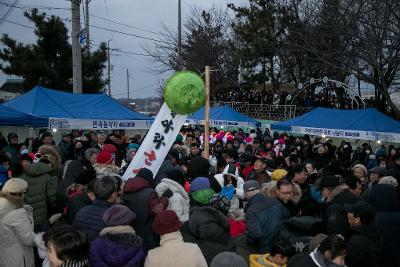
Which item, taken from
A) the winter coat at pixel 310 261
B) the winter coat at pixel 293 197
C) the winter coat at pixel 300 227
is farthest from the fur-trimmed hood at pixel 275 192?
the winter coat at pixel 310 261

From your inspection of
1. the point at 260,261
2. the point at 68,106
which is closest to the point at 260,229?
the point at 260,261

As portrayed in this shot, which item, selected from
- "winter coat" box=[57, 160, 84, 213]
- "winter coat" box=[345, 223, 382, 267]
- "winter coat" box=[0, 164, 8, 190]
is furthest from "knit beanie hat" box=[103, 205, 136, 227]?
"winter coat" box=[0, 164, 8, 190]

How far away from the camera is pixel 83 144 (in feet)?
34.7

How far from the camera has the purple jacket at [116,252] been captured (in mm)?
3248

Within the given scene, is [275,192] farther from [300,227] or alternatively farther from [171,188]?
[171,188]

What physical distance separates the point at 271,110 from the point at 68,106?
15.4 metres

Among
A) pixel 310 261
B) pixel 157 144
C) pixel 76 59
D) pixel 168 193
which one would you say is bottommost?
pixel 310 261

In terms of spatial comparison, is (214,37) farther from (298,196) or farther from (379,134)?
(298,196)

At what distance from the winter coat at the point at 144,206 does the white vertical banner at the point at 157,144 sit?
5.62 ft

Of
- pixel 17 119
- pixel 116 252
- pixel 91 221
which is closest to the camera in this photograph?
pixel 116 252

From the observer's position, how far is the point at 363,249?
3.78 m

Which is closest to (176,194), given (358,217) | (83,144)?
(358,217)

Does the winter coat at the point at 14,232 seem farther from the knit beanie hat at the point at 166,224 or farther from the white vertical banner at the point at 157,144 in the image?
the white vertical banner at the point at 157,144

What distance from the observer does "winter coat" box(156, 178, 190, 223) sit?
459 centimetres
